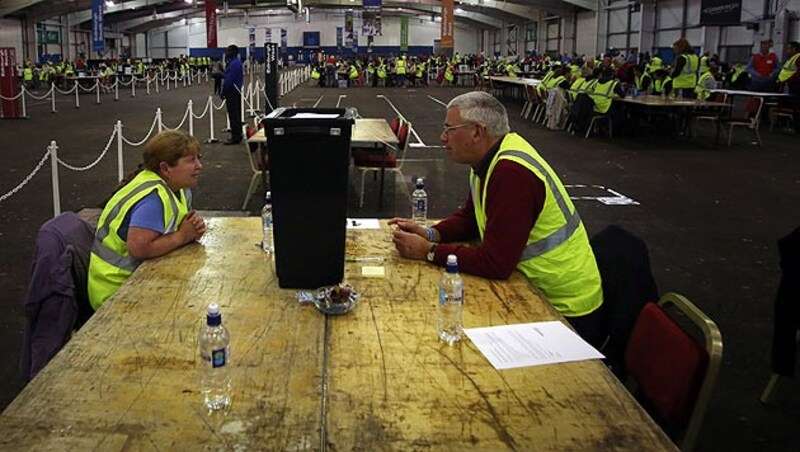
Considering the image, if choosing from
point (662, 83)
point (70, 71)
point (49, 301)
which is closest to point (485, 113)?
point (49, 301)

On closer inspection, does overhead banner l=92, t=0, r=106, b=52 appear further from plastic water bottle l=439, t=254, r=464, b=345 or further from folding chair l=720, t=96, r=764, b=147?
plastic water bottle l=439, t=254, r=464, b=345

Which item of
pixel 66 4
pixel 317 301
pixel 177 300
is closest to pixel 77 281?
pixel 177 300

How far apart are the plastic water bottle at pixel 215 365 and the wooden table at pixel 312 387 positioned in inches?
1.0

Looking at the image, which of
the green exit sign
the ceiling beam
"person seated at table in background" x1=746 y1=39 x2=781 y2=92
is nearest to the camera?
"person seated at table in background" x1=746 y1=39 x2=781 y2=92

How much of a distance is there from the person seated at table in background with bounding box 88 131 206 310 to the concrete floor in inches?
40.3

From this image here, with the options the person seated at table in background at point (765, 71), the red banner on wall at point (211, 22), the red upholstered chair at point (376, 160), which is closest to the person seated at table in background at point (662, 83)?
the person seated at table in background at point (765, 71)

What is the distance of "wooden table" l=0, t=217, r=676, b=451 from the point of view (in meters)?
1.56

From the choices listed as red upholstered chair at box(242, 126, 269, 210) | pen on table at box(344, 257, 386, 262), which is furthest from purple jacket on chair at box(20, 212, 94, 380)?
red upholstered chair at box(242, 126, 269, 210)

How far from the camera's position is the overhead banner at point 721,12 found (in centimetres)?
2155

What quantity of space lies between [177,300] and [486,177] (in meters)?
1.23

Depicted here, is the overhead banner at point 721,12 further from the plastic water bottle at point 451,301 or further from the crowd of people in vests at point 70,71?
the plastic water bottle at point 451,301

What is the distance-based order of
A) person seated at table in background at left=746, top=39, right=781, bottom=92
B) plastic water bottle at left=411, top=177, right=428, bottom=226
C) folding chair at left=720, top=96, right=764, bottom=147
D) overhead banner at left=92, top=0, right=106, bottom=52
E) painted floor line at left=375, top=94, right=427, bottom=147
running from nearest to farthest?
plastic water bottle at left=411, top=177, right=428, bottom=226 < folding chair at left=720, top=96, right=764, bottom=147 < painted floor line at left=375, top=94, right=427, bottom=147 < person seated at table in background at left=746, top=39, right=781, bottom=92 < overhead banner at left=92, top=0, right=106, bottom=52

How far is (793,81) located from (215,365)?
650 inches

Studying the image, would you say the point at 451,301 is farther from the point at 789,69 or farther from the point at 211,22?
the point at 211,22
